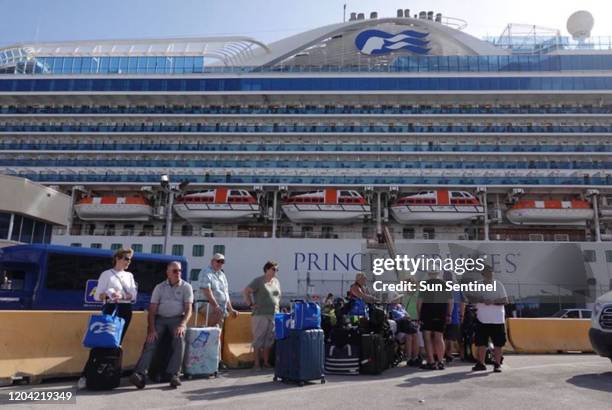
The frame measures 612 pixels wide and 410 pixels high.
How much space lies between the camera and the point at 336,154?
2967 centimetres

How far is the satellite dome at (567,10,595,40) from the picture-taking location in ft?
115

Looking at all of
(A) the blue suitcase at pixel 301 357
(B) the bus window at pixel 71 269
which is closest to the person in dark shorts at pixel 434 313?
(A) the blue suitcase at pixel 301 357

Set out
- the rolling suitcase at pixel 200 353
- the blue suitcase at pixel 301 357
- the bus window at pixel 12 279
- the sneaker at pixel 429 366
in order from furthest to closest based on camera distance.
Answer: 1. the bus window at pixel 12 279
2. the sneaker at pixel 429 366
3. the rolling suitcase at pixel 200 353
4. the blue suitcase at pixel 301 357

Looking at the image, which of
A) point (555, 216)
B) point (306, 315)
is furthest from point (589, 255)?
point (306, 315)

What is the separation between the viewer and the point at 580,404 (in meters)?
4.74

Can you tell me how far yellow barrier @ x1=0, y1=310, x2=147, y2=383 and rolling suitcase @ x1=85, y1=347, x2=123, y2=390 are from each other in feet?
3.60

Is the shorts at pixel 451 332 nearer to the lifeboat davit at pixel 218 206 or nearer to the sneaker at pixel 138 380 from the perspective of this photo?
the sneaker at pixel 138 380

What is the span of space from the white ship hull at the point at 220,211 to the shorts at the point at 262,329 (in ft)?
68.1

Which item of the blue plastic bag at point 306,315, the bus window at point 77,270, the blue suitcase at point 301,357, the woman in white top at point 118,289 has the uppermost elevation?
the bus window at point 77,270

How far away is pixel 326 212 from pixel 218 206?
21.0 feet

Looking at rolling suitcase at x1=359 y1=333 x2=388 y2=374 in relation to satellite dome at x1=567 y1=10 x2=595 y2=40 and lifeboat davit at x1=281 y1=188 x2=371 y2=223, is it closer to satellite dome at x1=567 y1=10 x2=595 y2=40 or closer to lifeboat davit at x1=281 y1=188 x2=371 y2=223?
lifeboat davit at x1=281 y1=188 x2=371 y2=223

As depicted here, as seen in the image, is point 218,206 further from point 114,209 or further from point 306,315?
point 306,315

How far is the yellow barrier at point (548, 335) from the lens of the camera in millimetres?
11008

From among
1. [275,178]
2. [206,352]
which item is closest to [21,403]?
[206,352]
